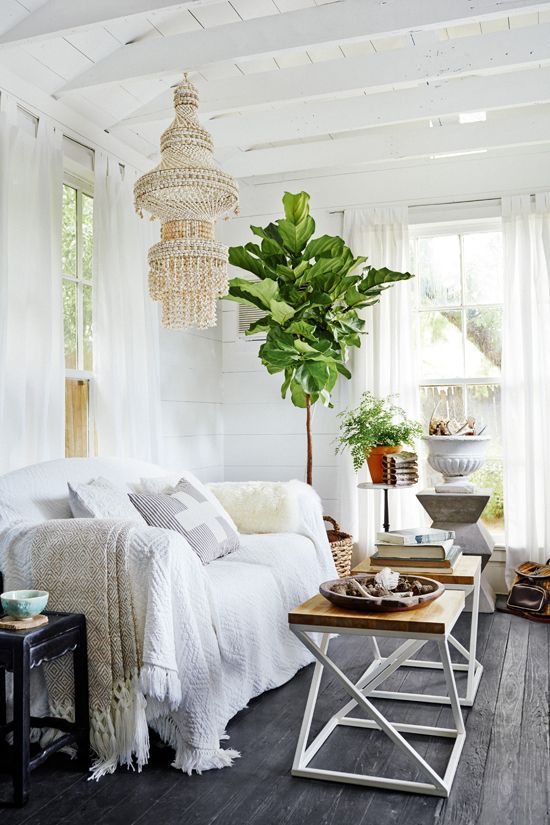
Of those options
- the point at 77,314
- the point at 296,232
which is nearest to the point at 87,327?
the point at 77,314

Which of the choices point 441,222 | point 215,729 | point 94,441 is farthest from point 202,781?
point 441,222

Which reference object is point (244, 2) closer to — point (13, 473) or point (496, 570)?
point (13, 473)

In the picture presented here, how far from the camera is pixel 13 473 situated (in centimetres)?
271

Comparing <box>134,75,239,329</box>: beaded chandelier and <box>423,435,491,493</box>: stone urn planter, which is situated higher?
<box>134,75,239,329</box>: beaded chandelier

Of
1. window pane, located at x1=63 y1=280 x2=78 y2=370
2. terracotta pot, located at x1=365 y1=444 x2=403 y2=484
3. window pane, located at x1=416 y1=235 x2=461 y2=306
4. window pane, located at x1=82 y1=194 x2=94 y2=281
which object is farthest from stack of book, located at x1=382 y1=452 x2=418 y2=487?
window pane, located at x1=82 y1=194 x2=94 y2=281

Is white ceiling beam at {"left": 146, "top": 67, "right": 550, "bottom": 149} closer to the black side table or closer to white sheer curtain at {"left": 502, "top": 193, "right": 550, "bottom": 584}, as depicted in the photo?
white sheer curtain at {"left": 502, "top": 193, "right": 550, "bottom": 584}

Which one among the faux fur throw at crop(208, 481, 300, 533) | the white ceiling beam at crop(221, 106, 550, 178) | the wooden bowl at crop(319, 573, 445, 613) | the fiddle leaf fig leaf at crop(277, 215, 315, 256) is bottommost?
the wooden bowl at crop(319, 573, 445, 613)

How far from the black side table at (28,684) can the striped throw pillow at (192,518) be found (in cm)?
66

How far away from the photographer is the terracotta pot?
13.8ft

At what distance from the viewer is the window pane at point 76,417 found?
359cm

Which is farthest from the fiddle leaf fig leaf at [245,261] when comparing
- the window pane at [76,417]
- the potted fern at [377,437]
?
the window pane at [76,417]

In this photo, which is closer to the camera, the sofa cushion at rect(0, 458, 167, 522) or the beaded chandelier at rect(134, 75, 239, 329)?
the sofa cushion at rect(0, 458, 167, 522)

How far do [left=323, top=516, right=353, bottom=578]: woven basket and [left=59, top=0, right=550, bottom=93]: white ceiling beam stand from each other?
2447 millimetres

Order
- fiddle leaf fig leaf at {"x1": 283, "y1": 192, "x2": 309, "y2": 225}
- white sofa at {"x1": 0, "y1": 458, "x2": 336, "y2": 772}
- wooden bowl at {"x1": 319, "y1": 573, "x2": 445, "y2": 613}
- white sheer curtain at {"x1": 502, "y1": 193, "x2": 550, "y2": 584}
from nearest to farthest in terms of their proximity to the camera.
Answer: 1. wooden bowl at {"x1": 319, "y1": 573, "x2": 445, "y2": 613}
2. white sofa at {"x1": 0, "y1": 458, "x2": 336, "y2": 772}
3. fiddle leaf fig leaf at {"x1": 283, "y1": 192, "x2": 309, "y2": 225}
4. white sheer curtain at {"x1": 502, "y1": 193, "x2": 550, "y2": 584}
